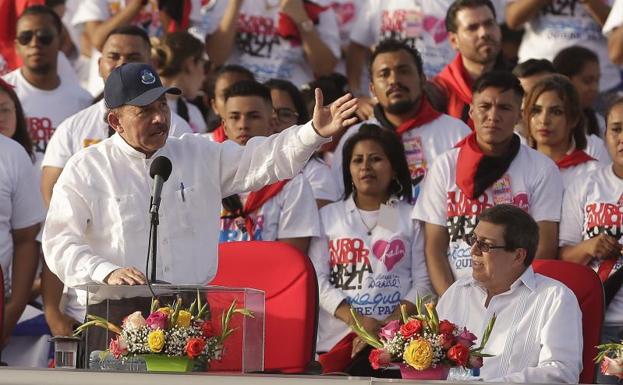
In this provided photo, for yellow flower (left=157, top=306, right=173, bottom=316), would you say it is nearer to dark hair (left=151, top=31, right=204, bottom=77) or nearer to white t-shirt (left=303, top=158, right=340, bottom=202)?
white t-shirt (left=303, top=158, right=340, bottom=202)

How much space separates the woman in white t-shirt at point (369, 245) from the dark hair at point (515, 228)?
131 cm

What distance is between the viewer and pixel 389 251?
8.19 m

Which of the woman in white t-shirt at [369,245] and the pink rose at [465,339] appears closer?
the pink rose at [465,339]

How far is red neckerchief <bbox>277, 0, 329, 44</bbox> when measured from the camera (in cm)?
1106

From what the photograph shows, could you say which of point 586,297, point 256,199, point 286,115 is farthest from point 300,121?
point 586,297

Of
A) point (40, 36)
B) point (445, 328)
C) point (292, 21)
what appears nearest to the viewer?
point (445, 328)

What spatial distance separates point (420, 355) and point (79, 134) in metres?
3.86

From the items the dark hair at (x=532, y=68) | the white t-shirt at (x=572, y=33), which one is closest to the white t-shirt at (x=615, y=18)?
the white t-shirt at (x=572, y=33)

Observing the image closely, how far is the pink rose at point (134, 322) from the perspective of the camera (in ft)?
18.0

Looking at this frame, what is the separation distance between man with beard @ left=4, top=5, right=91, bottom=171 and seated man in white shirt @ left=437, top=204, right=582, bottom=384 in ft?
13.5

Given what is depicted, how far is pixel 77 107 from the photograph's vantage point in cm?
1021

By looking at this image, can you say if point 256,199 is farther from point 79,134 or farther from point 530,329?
point 530,329

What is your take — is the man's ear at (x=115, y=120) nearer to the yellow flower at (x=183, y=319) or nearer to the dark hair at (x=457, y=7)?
the yellow flower at (x=183, y=319)

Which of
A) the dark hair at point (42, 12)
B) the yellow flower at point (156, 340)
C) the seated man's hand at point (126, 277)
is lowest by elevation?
the yellow flower at point (156, 340)
